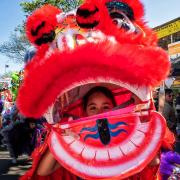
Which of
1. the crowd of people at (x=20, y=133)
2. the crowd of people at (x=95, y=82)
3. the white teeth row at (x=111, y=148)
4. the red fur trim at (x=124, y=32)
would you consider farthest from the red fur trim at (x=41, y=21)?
the crowd of people at (x=20, y=133)

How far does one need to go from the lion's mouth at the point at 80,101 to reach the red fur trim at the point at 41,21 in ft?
1.00

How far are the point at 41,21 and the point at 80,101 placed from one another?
0.47 metres

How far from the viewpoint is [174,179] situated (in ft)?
6.30

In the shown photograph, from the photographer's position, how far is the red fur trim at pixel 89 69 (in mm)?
1484

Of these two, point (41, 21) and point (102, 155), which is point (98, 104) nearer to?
point (102, 155)

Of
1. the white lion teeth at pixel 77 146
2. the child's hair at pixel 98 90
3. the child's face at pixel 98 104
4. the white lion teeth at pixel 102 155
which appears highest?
the child's hair at pixel 98 90

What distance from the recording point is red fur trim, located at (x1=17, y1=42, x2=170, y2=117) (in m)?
1.48

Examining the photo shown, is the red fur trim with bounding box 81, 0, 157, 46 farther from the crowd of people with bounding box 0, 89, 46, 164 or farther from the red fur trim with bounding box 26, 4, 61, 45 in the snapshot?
the crowd of people with bounding box 0, 89, 46, 164

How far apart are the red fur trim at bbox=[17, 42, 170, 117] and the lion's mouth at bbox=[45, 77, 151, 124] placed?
0.03 m

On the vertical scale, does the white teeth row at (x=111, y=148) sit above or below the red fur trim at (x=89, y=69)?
below

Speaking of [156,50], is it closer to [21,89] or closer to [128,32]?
[128,32]

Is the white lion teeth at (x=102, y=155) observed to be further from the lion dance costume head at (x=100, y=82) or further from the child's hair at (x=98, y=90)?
the child's hair at (x=98, y=90)

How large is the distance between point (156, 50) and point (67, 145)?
0.55 meters

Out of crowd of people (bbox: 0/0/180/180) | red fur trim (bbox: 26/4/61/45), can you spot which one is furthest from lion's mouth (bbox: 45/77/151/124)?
red fur trim (bbox: 26/4/61/45)
